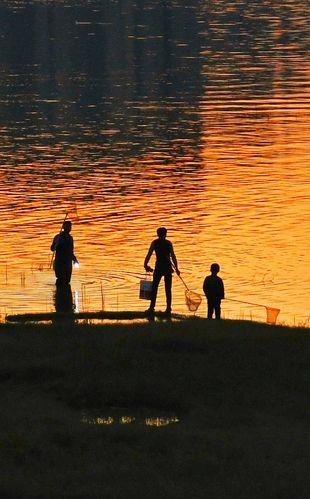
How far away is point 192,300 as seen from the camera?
93.8ft

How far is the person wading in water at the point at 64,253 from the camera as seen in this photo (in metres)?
29.7

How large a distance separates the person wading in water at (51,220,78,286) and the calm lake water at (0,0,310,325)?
719 mm

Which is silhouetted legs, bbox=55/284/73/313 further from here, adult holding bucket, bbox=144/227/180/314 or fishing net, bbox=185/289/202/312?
adult holding bucket, bbox=144/227/180/314

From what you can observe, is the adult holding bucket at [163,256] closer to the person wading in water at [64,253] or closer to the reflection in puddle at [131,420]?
the person wading in water at [64,253]

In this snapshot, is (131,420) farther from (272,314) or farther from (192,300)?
(192,300)

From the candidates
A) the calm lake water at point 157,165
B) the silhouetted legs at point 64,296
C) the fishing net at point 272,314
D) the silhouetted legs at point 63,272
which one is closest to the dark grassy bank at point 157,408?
the fishing net at point 272,314

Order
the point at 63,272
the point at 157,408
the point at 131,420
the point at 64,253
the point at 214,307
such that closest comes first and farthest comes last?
the point at 131,420 → the point at 157,408 → the point at 214,307 → the point at 64,253 → the point at 63,272

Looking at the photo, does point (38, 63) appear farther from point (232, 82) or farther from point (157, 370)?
point (157, 370)

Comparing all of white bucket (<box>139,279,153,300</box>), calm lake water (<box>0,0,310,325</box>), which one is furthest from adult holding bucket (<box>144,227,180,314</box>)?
calm lake water (<box>0,0,310,325</box>)

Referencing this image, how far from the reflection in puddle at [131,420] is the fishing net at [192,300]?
9.88 m

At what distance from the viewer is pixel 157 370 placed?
20125mm

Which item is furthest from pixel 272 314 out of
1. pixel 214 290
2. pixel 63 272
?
pixel 63 272

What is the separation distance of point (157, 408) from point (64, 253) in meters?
11.7

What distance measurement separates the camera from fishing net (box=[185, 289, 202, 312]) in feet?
92.6
